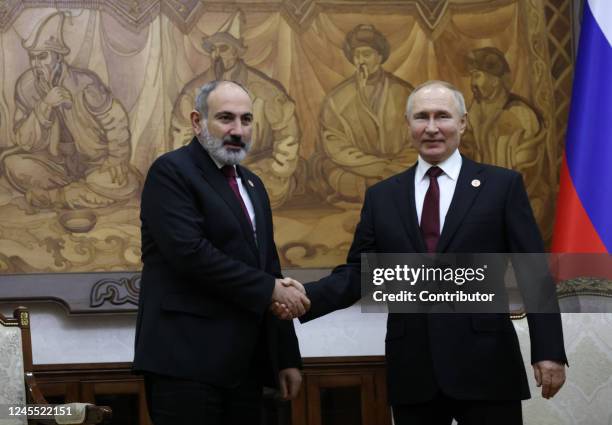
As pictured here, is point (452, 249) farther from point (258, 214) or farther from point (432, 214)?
point (258, 214)

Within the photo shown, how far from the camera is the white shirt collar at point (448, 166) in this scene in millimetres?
3137

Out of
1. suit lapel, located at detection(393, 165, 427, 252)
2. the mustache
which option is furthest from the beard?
suit lapel, located at detection(393, 165, 427, 252)

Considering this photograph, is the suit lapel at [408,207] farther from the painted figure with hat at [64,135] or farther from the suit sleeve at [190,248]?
the painted figure with hat at [64,135]

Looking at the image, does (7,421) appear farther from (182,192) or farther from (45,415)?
(182,192)

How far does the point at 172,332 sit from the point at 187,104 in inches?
75.6

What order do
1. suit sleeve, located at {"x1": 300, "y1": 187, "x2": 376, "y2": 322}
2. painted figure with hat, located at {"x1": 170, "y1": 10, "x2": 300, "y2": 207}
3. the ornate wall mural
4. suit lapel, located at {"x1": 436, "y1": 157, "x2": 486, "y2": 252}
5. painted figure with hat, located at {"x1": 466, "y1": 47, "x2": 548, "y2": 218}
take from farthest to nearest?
painted figure with hat, located at {"x1": 466, "y1": 47, "x2": 548, "y2": 218} → painted figure with hat, located at {"x1": 170, "y1": 10, "x2": 300, "y2": 207} → the ornate wall mural → suit sleeve, located at {"x1": 300, "y1": 187, "x2": 376, "y2": 322} → suit lapel, located at {"x1": 436, "y1": 157, "x2": 486, "y2": 252}

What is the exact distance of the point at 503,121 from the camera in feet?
15.5

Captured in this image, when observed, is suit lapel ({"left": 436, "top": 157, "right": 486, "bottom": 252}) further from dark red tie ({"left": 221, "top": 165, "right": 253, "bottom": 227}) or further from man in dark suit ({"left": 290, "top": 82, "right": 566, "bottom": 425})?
dark red tie ({"left": 221, "top": 165, "right": 253, "bottom": 227})

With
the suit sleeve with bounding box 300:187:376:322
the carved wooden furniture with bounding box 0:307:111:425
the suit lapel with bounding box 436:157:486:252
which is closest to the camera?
the suit lapel with bounding box 436:157:486:252

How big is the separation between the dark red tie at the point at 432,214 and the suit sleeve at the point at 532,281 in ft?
0.84

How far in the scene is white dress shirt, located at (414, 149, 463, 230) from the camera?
122 inches

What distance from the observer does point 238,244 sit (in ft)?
10.0

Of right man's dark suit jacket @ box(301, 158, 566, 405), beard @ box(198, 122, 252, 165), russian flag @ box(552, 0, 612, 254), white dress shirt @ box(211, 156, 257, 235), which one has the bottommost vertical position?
right man's dark suit jacket @ box(301, 158, 566, 405)

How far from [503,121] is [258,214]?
2.07 meters
